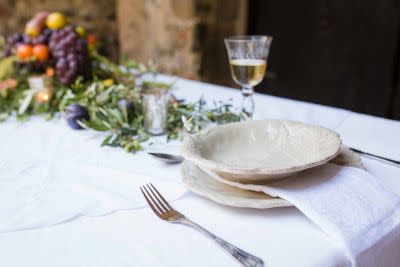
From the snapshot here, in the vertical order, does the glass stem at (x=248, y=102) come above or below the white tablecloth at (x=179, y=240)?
above

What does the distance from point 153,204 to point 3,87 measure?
2.76 feet

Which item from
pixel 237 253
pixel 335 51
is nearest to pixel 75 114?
pixel 237 253

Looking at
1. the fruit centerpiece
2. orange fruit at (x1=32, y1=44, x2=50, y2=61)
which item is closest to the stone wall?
the fruit centerpiece

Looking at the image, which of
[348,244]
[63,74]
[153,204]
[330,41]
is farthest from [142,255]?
[330,41]

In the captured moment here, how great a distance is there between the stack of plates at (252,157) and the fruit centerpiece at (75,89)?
0.17 meters

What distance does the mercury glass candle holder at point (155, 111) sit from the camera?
0.91 metres

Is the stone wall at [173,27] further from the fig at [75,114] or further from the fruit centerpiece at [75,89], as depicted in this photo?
the fig at [75,114]

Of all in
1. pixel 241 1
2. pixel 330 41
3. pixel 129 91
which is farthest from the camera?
pixel 241 1

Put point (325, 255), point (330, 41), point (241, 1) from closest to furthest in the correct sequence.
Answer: point (325, 255) → point (330, 41) → point (241, 1)

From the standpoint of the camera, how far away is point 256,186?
561mm

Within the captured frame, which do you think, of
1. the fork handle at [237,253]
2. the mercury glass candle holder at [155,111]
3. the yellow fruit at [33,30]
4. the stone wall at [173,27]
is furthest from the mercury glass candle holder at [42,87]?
the stone wall at [173,27]

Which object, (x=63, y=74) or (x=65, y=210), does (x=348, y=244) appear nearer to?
(x=65, y=210)

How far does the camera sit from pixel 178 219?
1.80ft

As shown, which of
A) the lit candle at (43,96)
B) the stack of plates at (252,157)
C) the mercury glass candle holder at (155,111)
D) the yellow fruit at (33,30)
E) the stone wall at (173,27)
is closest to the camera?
the stack of plates at (252,157)
